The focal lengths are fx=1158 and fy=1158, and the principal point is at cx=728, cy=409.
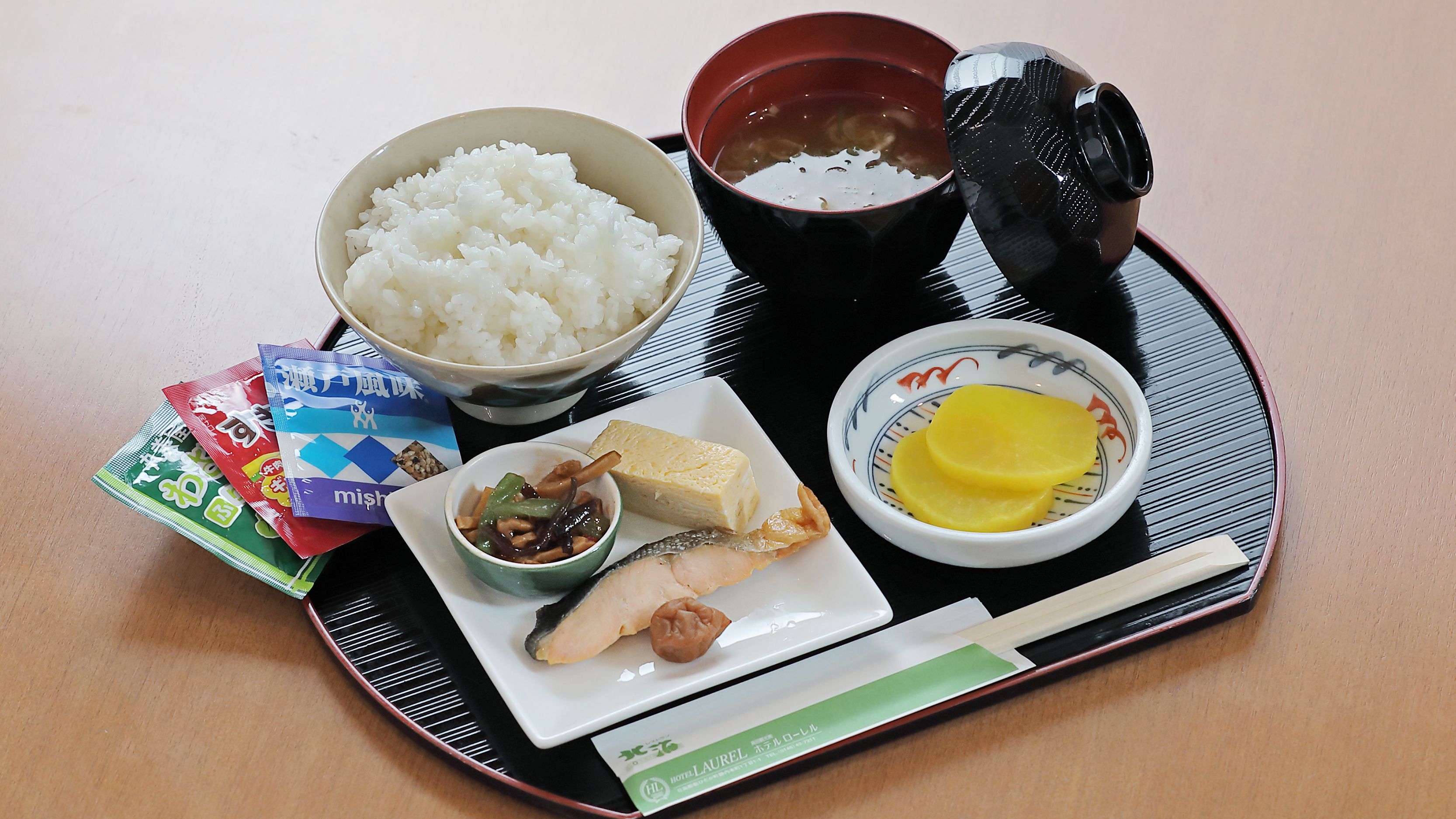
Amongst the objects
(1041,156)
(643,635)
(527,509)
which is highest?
(1041,156)

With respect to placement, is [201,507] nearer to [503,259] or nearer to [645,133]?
[503,259]

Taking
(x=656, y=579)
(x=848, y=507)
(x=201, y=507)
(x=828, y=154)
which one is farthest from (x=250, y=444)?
(x=828, y=154)

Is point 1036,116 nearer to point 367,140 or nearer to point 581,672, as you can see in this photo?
point 581,672

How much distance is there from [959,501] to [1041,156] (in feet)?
1.67

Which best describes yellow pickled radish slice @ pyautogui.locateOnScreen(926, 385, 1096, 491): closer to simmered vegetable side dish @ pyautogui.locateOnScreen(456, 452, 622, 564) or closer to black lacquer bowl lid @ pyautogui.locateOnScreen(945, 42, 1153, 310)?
black lacquer bowl lid @ pyautogui.locateOnScreen(945, 42, 1153, 310)

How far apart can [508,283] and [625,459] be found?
1.02 feet

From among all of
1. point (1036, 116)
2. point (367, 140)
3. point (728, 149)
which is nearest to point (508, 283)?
point (728, 149)

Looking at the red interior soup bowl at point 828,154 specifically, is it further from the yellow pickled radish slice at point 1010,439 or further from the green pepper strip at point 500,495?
the green pepper strip at point 500,495

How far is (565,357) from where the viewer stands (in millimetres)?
1659

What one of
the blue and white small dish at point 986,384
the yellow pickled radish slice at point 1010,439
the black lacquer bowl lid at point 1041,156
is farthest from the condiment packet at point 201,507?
the black lacquer bowl lid at point 1041,156

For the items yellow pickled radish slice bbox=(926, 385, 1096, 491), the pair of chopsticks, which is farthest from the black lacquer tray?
yellow pickled radish slice bbox=(926, 385, 1096, 491)

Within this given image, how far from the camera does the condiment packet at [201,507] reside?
1.60 meters

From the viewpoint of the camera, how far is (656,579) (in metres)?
1.53

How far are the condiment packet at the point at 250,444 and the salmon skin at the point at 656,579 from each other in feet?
1.14
